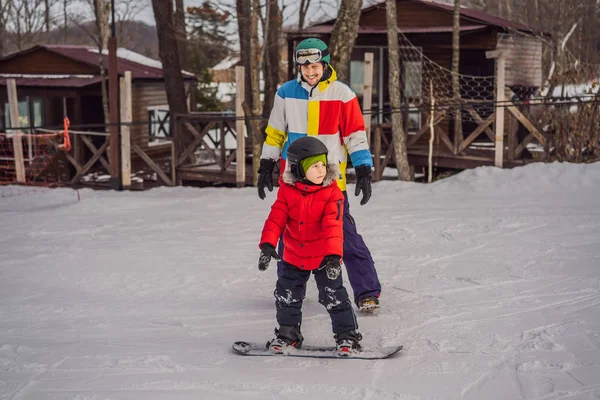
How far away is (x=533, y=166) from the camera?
10438 mm

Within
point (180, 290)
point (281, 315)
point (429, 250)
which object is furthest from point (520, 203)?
point (281, 315)

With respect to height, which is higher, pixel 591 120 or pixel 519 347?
pixel 591 120

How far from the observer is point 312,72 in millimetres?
4875

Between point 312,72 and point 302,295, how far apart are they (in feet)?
4.56

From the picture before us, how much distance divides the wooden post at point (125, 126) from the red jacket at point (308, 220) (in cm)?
837

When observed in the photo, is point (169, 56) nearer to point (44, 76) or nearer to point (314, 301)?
point (44, 76)

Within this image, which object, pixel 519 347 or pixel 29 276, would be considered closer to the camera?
pixel 519 347

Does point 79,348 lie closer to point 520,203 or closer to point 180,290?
point 180,290

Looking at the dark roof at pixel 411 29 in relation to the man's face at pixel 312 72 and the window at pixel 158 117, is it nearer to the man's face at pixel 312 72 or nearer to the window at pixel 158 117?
the window at pixel 158 117

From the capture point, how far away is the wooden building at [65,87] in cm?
2019

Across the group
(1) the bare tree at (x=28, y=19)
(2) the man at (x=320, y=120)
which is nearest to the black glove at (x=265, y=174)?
(2) the man at (x=320, y=120)

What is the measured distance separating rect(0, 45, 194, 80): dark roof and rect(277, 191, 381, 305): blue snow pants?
638 inches

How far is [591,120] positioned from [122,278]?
25.0 feet

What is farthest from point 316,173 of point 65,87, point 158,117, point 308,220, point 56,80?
point 158,117
